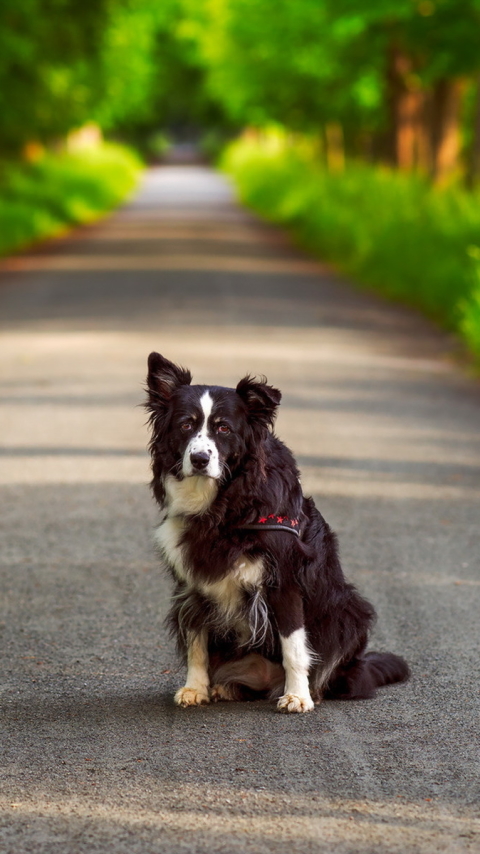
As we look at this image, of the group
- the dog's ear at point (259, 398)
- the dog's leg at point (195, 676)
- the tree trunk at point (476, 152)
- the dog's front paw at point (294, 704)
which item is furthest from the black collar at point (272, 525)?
the tree trunk at point (476, 152)

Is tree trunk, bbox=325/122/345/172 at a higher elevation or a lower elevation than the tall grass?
higher

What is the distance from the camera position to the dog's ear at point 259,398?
4.73 m

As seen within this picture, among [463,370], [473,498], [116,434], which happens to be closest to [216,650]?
[473,498]

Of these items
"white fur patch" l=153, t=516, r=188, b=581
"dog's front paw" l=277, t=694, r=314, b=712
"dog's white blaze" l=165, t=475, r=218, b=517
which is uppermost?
"dog's white blaze" l=165, t=475, r=218, b=517

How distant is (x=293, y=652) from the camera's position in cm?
488

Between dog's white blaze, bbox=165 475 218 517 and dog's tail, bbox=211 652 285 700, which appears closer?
dog's white blaze, bbox=165 475 218 517

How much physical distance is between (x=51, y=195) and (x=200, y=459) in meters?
34.7

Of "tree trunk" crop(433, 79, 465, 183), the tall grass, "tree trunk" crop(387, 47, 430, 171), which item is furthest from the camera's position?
"tree trunk" crop(387, 47, 430, 171)

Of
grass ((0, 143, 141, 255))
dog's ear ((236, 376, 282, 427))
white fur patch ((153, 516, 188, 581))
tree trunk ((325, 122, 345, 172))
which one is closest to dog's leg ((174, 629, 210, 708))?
white fur patch ((153, 516, 188, 581))

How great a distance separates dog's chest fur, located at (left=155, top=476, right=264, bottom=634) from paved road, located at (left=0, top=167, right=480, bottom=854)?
0.42 meters

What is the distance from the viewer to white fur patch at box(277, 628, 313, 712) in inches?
192

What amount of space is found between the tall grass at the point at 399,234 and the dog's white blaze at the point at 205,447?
9.66 m

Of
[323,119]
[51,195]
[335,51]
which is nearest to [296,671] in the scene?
[335,51]

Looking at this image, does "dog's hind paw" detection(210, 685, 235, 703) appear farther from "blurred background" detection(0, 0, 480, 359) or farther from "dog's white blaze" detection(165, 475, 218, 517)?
"blurred background" detection(0, 0, 480, 359)
